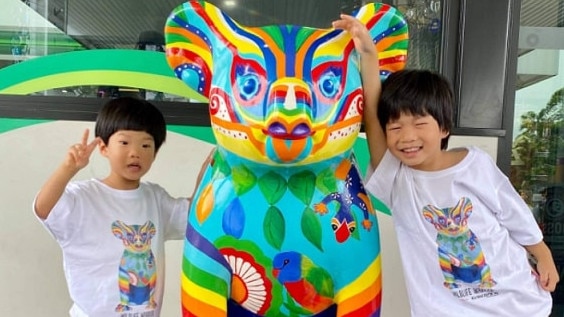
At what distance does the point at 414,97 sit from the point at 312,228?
0.37m

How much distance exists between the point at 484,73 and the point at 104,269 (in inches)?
57.9

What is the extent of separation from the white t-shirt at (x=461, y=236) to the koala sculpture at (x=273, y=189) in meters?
0.18

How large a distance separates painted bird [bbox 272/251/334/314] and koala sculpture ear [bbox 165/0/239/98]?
1.25ft

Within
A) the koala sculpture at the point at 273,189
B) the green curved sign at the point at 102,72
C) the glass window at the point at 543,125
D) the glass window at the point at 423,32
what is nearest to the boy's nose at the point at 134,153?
the koala sculpture at the point at 273,189

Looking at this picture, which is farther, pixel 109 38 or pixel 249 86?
pixel 109 38

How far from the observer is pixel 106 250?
150cm

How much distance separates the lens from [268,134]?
1091mm

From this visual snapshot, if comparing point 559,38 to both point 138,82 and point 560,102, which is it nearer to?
point 560,102

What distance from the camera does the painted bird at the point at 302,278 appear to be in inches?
47.0

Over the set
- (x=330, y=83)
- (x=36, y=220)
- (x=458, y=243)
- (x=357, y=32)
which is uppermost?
(x=357, y=32)

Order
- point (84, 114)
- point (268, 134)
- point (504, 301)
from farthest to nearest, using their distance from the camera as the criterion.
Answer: point (84, 114) → point (504, 301) → point (268, 134)

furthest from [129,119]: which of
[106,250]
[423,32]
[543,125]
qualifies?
[543,125]

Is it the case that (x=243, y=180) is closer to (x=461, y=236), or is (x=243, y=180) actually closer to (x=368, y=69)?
(x=368, y=69)

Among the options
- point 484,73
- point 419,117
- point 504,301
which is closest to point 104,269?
Result: point 419,117
